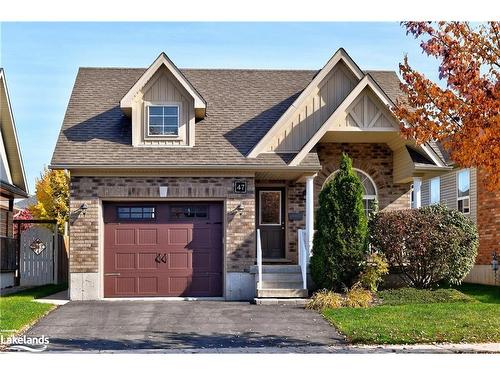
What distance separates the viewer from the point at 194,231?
2056 centimetres

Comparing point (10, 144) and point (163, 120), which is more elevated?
point (163, 120)

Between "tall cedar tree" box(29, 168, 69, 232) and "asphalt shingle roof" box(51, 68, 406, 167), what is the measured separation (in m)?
12.7

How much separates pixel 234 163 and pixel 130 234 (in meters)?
3.14

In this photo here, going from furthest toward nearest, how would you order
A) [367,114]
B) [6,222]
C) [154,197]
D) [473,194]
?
[473,194] < [6,222] < [367,114] < [154,197]

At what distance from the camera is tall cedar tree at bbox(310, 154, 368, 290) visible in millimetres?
19016

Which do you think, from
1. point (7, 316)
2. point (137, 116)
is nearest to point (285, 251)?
point (137, 116)

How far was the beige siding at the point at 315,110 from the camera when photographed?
2103cm

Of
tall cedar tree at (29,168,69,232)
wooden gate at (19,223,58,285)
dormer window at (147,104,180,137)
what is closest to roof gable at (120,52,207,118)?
dormer window at (147,104,180,137)

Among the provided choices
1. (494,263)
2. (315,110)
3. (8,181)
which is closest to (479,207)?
(494,263)

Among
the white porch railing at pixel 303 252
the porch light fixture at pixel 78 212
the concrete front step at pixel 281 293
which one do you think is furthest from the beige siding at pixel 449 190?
the porch light fixture at pixel 78 212

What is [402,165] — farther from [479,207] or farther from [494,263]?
[479,207]

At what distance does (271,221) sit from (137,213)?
154 inches

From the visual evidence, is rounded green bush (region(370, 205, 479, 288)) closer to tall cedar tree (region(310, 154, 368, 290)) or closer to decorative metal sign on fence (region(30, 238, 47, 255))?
tall cedar tree (region(310, 154, 368, 290))

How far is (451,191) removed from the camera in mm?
27859
